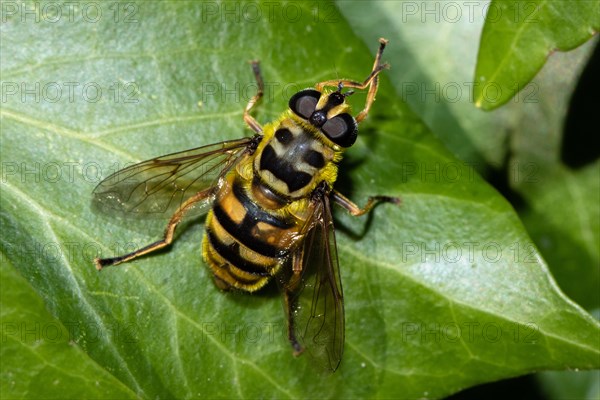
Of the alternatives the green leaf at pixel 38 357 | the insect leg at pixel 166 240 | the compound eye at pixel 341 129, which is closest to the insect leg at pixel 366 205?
the compound eye at pixel 341 129

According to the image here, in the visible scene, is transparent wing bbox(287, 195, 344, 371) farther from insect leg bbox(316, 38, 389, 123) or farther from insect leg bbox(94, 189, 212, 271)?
insect leg bbox(94, 189, 212, 271)

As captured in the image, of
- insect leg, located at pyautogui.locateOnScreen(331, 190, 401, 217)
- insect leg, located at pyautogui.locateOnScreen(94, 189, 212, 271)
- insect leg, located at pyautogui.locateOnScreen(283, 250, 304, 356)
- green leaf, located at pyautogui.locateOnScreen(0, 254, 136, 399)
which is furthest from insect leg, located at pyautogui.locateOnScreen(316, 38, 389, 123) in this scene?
green leaf, located at pyautogui.locateOnScreen(0, 254, 136, 399)

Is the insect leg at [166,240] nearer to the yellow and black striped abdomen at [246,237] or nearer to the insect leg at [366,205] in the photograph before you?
the yellow and black striped abdomen at [246,237]

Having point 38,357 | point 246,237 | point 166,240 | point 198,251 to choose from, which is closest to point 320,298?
point 246,237

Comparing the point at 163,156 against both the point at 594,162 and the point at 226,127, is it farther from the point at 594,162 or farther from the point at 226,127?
the point at 594,162

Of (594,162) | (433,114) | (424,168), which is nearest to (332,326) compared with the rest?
(424,168)
